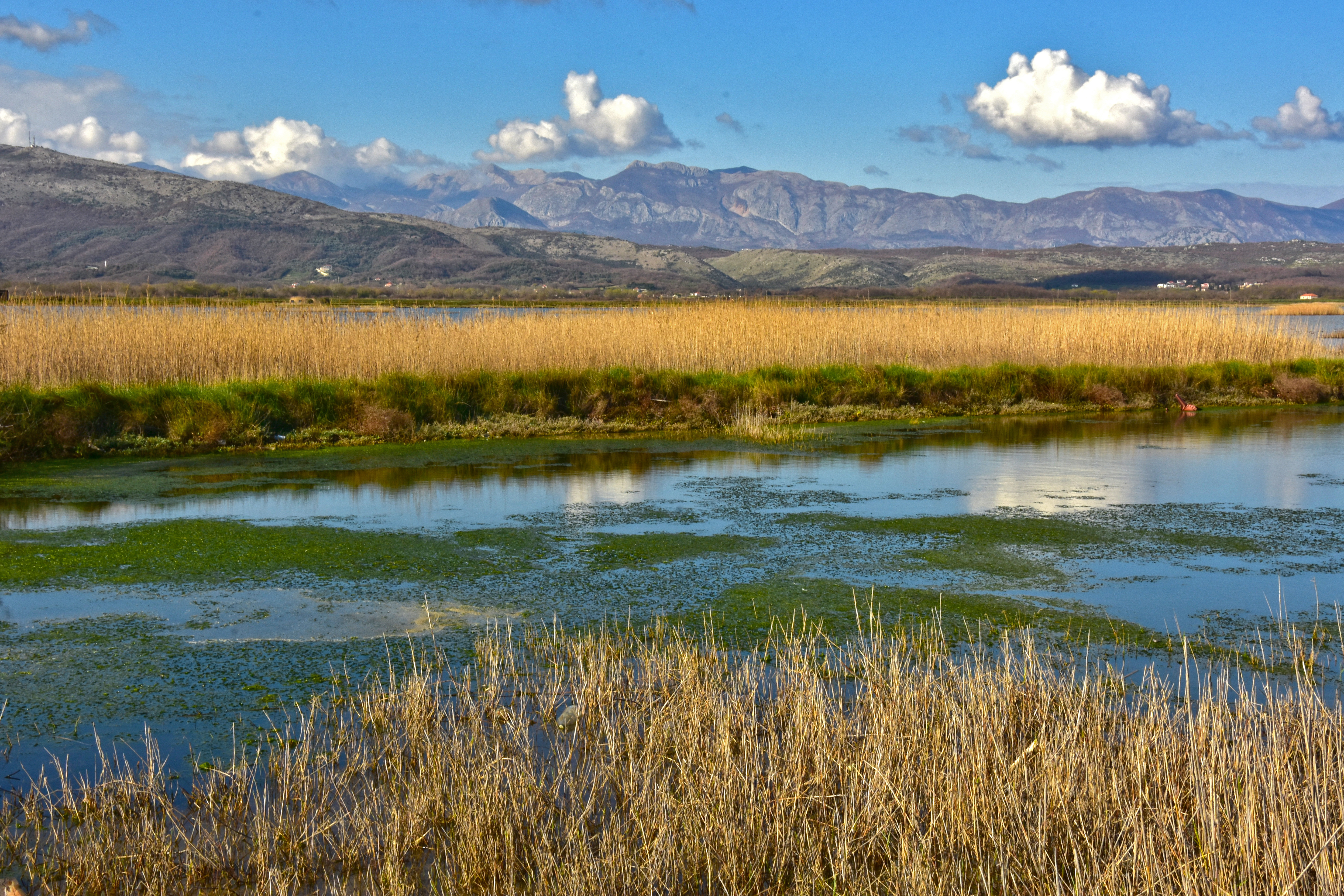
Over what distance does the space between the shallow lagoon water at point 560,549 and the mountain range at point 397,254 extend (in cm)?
10332

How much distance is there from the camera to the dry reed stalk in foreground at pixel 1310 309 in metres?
68.2

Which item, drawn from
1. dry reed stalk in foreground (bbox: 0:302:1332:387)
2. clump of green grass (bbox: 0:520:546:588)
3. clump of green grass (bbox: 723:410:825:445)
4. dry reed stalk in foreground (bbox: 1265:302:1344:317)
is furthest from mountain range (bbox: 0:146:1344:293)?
clump of green grass (bbox: 0:520:546:588)

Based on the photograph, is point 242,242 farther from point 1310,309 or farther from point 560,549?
point 560,549

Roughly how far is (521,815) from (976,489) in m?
9.29

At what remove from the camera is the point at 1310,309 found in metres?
77.6

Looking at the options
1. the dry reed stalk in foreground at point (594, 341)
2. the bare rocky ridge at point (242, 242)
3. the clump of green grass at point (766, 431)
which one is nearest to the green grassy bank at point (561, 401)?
the clump of green grass at point (766, 431)

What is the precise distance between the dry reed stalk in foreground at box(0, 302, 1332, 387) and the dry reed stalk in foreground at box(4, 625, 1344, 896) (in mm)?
13779

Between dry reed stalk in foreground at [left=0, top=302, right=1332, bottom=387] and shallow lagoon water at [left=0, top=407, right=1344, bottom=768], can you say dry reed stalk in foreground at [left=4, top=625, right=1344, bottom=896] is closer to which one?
shallow lagoon water at [left=0, top=407, right=1344, bottom=768]

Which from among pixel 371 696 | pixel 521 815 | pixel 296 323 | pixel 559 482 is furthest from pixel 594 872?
pixel 296 323

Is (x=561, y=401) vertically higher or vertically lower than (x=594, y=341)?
lower

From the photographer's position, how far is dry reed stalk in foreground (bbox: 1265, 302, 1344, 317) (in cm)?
6819

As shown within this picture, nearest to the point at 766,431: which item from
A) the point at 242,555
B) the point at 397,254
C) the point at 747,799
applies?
the point at 242,555

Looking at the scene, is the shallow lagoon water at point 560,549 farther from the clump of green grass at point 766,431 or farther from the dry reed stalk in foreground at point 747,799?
the clump of green grass at point 766,431

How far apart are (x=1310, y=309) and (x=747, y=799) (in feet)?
282
